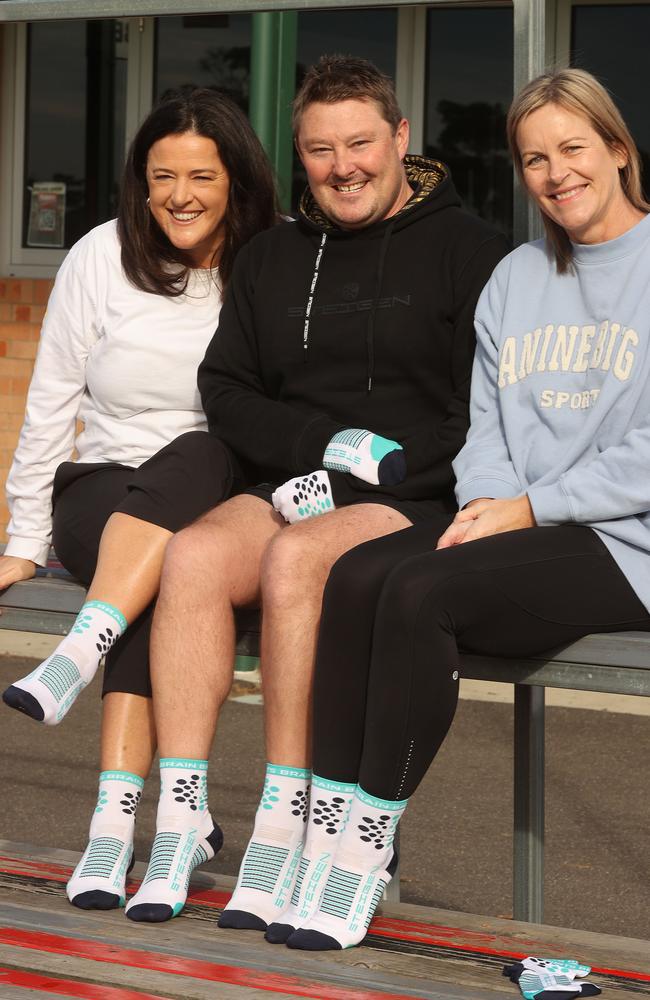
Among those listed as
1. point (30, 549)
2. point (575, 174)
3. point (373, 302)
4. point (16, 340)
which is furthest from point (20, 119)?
point (575, 174)

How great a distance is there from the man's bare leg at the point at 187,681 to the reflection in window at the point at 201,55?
17.6ft

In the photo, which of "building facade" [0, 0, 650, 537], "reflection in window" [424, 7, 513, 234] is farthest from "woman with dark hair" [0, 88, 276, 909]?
"reflection in window" [424, 7, 513, 234]

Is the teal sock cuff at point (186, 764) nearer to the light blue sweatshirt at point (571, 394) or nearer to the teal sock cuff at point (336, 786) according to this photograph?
the teal sock cuff at point (336, 786)

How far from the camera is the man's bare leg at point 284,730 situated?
2.92m

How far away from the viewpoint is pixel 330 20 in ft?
25.7

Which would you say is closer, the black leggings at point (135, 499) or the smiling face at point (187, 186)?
the black leggings at point (135, 499)

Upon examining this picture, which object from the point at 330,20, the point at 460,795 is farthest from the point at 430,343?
the point at 330,20

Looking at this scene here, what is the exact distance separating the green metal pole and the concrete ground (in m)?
2.14

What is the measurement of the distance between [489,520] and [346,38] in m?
5.36

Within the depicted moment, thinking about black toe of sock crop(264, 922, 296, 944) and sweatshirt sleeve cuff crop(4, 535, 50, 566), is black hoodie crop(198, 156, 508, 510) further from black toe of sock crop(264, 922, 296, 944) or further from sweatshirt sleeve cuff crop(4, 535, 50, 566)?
black toe of sock crop(264, 922, 296, 944)

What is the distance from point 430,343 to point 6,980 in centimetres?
148

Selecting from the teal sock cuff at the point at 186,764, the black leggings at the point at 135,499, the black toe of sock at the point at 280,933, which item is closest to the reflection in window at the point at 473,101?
the black leggings at the point at 135,499

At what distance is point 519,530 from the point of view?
2.91 metres

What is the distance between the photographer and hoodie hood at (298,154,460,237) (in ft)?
11.1
